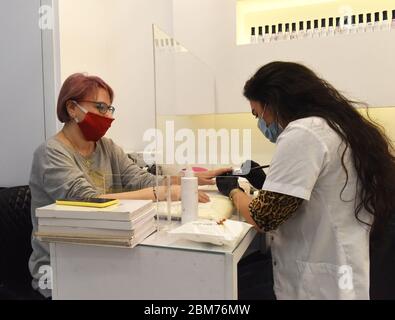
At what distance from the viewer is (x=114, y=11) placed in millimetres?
2195

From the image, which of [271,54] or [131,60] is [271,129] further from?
[131,60]

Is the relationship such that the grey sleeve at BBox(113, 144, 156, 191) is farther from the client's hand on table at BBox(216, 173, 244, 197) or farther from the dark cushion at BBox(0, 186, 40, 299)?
the dark cushion at BBox(0, 186, 40, 299)

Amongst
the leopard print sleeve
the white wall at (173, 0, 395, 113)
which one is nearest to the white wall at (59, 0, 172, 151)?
the white wall at (173, 0, 395, 113)

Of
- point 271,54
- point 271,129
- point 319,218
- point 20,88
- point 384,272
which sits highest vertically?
point 271,54

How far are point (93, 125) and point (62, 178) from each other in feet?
0.86

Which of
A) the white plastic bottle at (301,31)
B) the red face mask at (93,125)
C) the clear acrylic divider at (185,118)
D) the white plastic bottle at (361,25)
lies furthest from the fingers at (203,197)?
the white plastic bottle at (361,25)

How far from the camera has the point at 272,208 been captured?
0.90m

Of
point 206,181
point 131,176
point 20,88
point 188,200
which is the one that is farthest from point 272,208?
point 20,88

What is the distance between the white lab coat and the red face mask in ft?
2.36

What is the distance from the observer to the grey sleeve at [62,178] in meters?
1.09

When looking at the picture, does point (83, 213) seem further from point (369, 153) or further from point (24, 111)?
point (24, 111)

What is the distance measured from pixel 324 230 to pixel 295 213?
0.30 feet

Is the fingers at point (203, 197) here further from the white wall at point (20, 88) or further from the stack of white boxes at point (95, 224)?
the white wall at point (20, 88)
